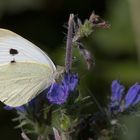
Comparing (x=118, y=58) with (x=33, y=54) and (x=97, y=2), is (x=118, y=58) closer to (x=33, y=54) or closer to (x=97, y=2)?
(x=97, y=2)

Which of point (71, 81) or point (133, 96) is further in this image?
point (133, 96)

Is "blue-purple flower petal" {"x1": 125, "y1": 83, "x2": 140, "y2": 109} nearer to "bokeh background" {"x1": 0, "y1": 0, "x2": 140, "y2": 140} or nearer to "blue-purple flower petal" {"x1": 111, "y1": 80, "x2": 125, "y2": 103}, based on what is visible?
"blue-purple flower petal" {"x1": 111, "y1": 80, "x2": 125, "y2": 103}

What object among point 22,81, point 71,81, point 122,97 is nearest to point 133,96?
point 122,97

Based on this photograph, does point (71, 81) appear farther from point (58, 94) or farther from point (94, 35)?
point (94, 35)

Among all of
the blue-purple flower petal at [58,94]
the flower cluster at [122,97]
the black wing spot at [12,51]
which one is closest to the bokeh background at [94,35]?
the flower cluster at [122,97]

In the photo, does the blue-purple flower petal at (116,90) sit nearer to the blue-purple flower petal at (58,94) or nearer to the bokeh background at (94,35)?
the blue-purple flower petal at (58,94)

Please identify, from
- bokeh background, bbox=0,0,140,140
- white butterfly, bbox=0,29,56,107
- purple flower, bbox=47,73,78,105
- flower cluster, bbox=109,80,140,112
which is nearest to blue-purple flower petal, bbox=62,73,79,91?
purple flower, bbox=47,73,78,105
